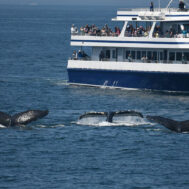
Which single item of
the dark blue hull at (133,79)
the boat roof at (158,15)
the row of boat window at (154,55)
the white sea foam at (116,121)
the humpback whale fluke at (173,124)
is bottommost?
the dark blue hull at (133,79)

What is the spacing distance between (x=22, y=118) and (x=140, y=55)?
2055cm

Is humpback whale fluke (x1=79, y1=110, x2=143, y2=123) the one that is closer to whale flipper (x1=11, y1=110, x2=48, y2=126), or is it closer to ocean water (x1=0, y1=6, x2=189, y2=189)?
ocean water (x1=0, y1=6, x2=189, y2=189)

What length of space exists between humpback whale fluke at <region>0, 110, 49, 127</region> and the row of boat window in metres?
19.1

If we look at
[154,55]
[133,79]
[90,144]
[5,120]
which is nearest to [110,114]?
[90,144]

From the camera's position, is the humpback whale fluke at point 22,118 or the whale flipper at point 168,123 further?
the humpback whale fluke at point 22,118

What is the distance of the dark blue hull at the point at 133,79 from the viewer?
201 ft

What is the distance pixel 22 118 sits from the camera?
4638 cm

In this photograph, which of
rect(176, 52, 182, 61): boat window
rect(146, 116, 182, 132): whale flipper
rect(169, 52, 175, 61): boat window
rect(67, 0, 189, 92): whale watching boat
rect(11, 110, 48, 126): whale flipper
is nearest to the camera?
rect(146, 116, 182, 132): whale flipper

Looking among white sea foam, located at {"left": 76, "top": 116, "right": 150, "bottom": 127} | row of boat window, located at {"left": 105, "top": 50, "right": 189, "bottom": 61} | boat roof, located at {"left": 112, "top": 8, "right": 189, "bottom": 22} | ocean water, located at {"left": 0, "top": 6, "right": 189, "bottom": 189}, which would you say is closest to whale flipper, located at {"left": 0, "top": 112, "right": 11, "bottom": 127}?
ocean water, located at {"left": 0, "top": 6, "right": 189, "bottom": 189}

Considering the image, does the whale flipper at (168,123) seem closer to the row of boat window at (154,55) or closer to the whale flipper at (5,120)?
the whale flipper at (5,120)

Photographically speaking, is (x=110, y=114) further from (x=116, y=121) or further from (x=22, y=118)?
(x=22, y=118)

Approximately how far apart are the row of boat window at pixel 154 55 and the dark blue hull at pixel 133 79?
5.38 feet

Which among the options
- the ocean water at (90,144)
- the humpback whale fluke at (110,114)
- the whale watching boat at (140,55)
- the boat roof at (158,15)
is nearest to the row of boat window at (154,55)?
the whale watching boat at (140,55)

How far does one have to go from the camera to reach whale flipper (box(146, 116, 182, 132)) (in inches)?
1748
